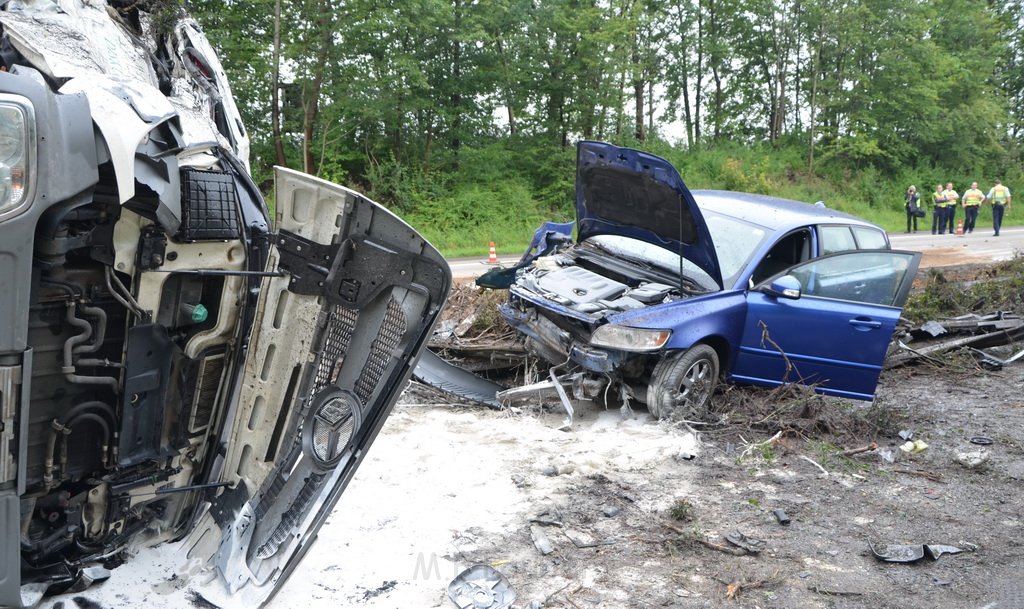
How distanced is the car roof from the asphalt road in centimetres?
555

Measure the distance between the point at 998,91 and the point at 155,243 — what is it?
127ft

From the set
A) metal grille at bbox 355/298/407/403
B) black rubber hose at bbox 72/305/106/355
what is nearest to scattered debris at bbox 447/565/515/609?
metal grille at bbox 355/298/407/403

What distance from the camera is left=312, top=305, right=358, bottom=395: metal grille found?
3242 millimetres

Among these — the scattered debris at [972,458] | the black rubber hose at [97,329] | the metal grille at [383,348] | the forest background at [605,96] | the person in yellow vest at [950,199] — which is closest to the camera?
the black rubber hose at [97,329]

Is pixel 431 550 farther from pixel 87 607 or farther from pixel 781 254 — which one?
pixel 781 254

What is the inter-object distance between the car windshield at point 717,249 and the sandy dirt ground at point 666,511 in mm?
1040

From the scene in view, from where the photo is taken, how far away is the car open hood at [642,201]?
5.76 meters

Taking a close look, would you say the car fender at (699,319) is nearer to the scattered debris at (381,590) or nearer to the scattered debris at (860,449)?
the scattered debris at (860,449)

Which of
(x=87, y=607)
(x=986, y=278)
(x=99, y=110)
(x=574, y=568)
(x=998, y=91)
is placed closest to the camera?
(x=99, y=110)

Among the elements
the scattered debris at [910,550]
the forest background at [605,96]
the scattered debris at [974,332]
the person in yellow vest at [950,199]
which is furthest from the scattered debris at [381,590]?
the person in yellow vest at [950,199]

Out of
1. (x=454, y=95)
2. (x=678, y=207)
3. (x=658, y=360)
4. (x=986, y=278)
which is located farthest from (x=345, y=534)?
(x=454, y=95)

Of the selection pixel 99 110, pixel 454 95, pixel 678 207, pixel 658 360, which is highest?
pixel 454 95

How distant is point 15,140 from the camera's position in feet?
7.59

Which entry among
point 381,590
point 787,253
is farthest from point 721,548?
point 787,253
